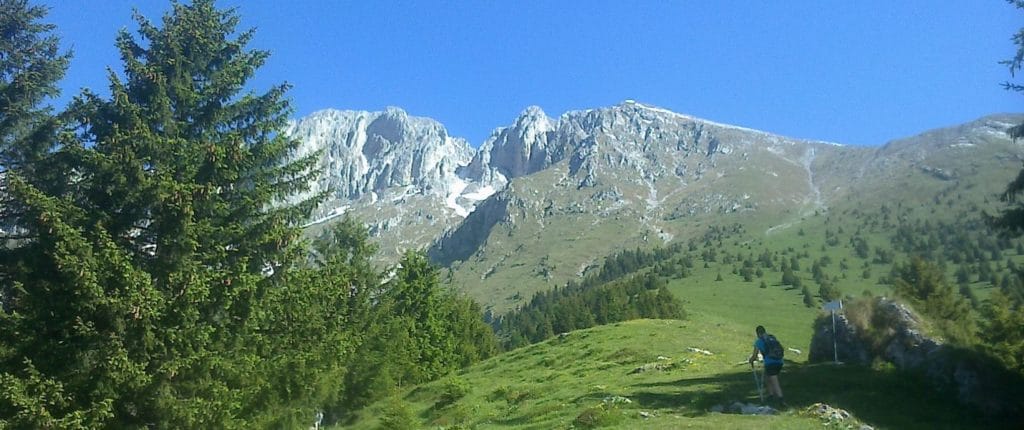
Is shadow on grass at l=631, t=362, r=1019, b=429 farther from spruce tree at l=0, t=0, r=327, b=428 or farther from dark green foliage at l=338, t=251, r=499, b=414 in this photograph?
dark green foliage at l=338, t=251, r=499, b=414

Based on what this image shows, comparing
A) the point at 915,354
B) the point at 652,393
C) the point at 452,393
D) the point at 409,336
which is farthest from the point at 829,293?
the point at 652,393

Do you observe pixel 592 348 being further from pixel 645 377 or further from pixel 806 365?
pixel 806 365

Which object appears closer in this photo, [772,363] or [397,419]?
[772,363]

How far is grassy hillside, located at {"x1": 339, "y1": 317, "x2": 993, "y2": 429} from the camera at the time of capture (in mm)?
18625

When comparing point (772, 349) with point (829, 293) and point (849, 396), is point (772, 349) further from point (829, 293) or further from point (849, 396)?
point (829, 293)

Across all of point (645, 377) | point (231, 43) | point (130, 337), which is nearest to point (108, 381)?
point (130, 337)

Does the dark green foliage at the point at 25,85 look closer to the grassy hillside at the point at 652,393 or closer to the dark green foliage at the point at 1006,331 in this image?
the grassy hillside at the point at 652,393

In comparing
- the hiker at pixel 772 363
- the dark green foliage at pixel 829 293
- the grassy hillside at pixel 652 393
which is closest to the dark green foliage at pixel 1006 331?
the grassy hillside at pixel 652 393

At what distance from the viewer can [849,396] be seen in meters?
20.0

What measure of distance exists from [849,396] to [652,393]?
694 centimetres

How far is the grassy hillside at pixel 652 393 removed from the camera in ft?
61.1

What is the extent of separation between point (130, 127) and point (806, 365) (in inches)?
1013

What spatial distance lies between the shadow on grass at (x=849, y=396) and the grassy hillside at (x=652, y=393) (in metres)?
0.03

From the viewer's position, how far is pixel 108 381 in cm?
1633
